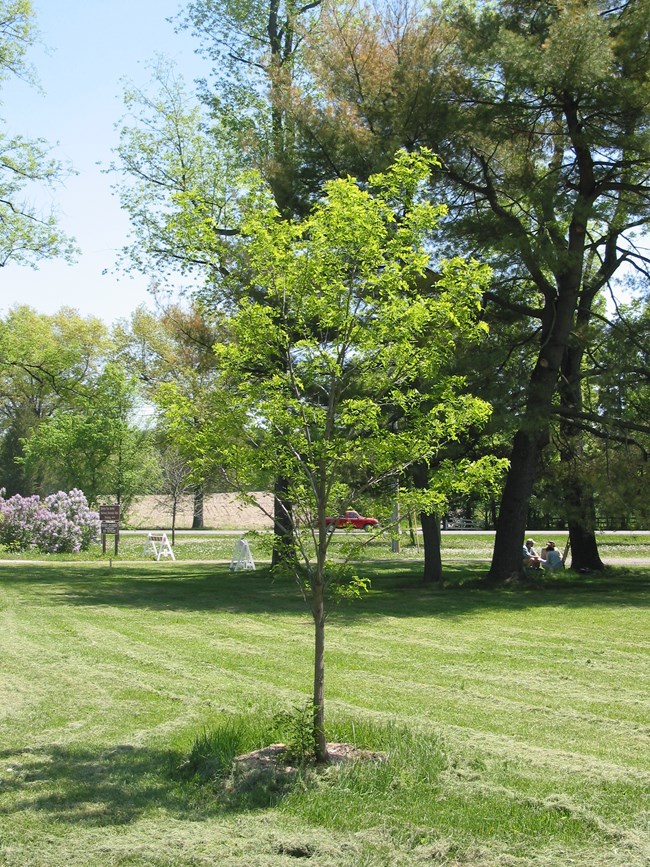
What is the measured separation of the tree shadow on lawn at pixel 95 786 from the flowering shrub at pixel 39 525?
2160 centimetres

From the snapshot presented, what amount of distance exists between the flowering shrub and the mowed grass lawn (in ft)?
43.5

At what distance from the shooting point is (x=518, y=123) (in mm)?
17406

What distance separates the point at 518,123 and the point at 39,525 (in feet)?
59.5

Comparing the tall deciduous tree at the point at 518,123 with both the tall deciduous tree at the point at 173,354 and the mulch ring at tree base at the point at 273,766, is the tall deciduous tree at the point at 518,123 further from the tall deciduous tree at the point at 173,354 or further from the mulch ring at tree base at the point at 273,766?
the mulch ring at tree base at the point at 273,766

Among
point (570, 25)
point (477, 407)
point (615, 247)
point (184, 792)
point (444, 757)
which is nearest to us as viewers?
point (184, 792)

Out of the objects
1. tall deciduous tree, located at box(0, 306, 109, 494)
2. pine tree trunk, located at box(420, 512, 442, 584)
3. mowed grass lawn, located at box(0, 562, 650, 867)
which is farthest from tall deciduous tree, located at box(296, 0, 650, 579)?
tall deciduous tree, located at box(0, 306, 109, 494)

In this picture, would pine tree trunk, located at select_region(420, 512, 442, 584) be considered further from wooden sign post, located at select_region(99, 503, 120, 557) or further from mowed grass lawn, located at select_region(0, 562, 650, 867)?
wooden sign post, located at select_region(99, 503, 120, 557)

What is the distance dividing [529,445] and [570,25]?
7.87 m

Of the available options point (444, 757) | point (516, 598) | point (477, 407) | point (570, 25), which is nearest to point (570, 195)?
point (570, 25)

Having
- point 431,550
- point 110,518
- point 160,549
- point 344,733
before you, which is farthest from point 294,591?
point 344,733

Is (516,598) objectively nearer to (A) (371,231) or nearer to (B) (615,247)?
(B) (615,247)

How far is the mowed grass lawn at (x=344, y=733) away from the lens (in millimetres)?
5000

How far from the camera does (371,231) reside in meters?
6.40

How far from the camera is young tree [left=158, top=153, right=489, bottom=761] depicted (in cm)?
645
